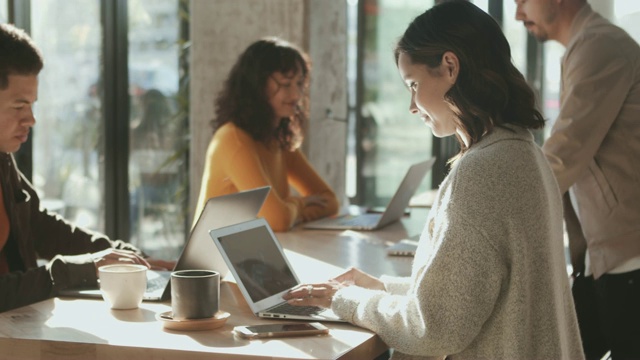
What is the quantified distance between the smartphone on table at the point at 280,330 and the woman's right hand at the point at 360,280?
0.34 m

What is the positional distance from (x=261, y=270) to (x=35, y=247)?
980 millimetres

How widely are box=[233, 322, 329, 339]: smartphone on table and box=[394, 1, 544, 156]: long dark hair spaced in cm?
50

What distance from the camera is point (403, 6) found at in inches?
257

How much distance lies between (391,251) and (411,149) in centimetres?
377

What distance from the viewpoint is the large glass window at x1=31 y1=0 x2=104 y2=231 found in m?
4.95

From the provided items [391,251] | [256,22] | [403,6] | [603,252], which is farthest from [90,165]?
[603,252]

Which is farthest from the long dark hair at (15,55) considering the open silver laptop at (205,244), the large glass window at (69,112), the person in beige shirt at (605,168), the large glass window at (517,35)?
the large glass window at (517,35)

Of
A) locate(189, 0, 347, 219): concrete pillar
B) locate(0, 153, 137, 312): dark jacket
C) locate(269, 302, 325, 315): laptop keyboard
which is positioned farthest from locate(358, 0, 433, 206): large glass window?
locate(269, 302, 325, 315): laptop keyboard

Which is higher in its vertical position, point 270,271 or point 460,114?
point 460,114

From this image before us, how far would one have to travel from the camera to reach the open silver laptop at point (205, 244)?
2.14m

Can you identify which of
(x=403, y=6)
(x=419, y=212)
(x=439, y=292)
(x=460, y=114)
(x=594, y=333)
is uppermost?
(x=403, y=6)

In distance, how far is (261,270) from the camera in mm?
2129

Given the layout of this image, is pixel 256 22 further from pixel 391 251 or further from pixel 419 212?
pixel 391 251

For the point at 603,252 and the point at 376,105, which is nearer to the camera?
the point at 603,252
